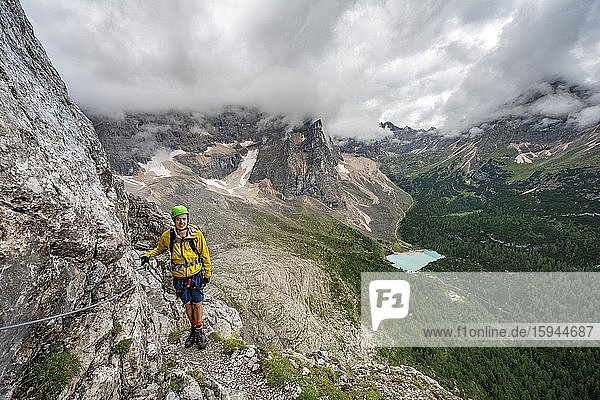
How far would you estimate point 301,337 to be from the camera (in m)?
76.6

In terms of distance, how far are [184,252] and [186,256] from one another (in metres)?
0.16

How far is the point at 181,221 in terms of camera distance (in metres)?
10.5

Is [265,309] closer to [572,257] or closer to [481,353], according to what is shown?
[481,353]

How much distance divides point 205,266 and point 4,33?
34.7 feet

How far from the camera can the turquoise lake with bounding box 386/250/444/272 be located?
168 meters

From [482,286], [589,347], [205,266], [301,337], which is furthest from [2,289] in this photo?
[482,286]

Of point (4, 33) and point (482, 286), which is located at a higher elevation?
point (4, 33)

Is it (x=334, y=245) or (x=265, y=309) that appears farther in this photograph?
(x=334, y=245)
